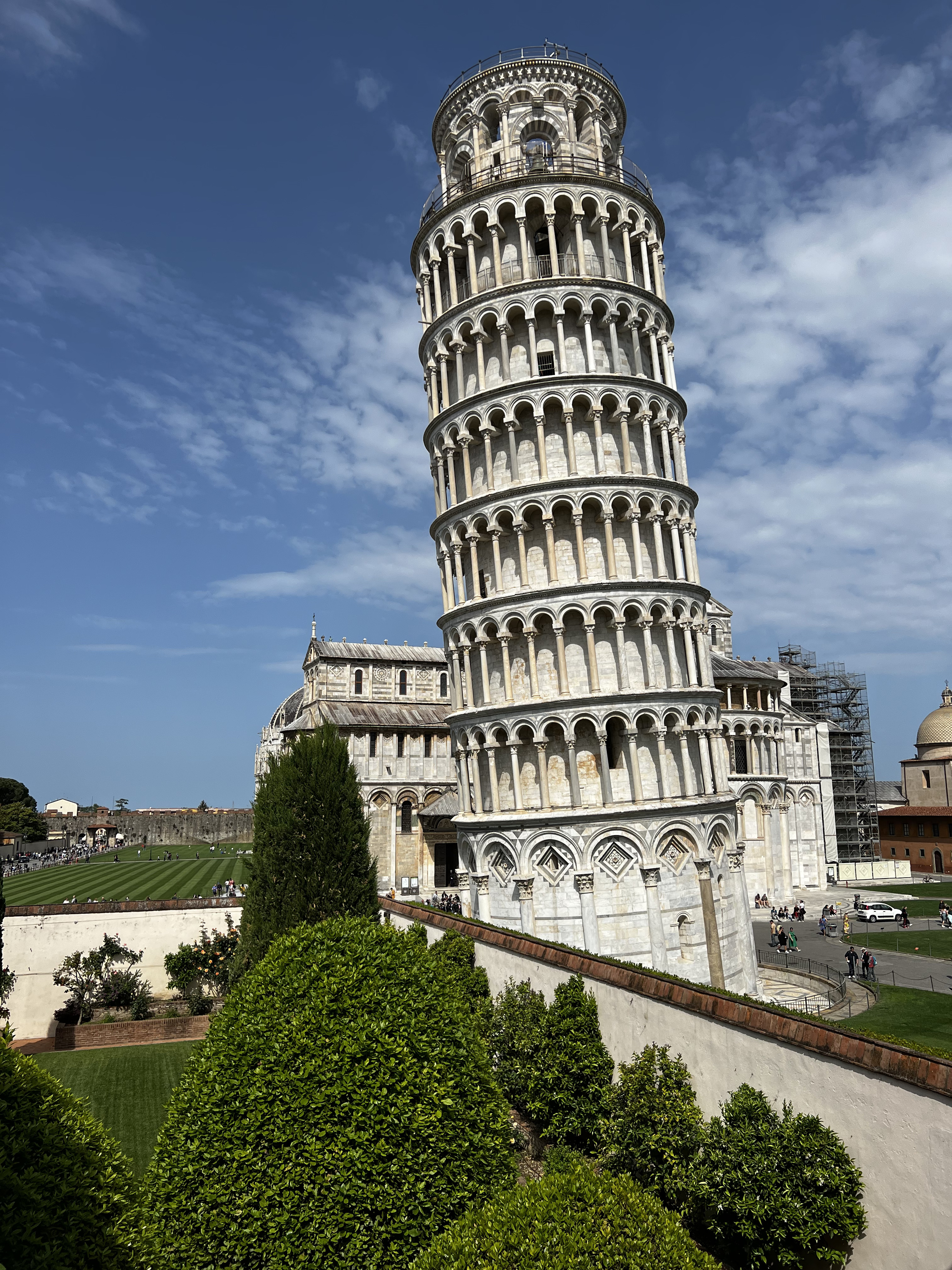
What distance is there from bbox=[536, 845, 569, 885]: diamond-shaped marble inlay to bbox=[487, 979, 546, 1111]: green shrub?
20.9 ft

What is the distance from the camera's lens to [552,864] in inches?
1056

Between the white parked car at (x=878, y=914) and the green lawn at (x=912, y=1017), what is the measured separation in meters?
20.2

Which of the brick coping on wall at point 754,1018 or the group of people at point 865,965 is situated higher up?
the brick coping on wall at point 754,1018

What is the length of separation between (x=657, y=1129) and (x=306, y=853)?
13.3 metres

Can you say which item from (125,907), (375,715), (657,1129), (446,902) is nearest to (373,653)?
(375,715)

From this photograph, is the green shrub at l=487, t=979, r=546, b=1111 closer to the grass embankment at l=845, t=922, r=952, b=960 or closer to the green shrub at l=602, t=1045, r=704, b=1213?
the green shrub at l=602, t=1045, r=704, b=1213

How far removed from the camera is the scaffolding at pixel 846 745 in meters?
81.1

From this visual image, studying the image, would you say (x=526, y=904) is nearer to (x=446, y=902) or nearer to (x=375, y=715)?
(x=446, y=902)

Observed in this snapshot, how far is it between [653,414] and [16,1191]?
28.7 metres

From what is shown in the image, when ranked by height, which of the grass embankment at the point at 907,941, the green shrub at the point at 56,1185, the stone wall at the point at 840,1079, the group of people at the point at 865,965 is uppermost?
the green shrub at the point at 56,1185

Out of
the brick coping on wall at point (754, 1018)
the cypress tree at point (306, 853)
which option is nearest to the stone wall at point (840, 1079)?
the brick coping on wall at point (754, 1018)

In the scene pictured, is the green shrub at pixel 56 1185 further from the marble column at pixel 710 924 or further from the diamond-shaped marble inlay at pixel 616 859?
the marble column at pixel 710 924

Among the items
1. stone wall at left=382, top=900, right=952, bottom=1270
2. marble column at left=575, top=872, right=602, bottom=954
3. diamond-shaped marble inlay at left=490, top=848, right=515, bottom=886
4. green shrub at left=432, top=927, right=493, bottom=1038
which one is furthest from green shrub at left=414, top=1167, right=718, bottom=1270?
diamond-shaped marble inlay at left=490, top=848, right=515, bottom=886

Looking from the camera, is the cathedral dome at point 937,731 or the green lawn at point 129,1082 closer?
the green lawn at point 129,1082
